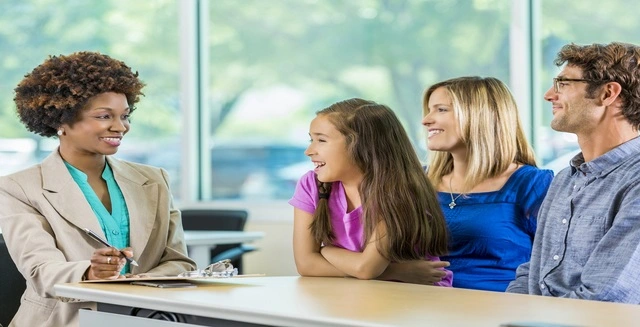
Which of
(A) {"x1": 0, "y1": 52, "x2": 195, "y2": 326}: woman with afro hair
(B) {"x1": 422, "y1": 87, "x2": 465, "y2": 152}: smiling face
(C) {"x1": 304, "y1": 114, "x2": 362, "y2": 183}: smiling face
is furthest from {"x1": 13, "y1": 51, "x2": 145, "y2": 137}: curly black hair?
(B) {"x1": 422, "y1": 87, "x2": 465, "y2": 152}: smiling face

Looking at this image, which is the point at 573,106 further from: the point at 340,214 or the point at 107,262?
the point at 107,262

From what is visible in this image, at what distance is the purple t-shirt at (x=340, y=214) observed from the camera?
9.75 feet

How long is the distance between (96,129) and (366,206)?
2.68 feet

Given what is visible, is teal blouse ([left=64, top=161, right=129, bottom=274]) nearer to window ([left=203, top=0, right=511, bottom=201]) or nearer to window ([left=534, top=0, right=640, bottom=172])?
window ([left=534, top=0, right=640, bottom=172])

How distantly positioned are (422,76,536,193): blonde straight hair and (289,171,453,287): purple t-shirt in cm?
51

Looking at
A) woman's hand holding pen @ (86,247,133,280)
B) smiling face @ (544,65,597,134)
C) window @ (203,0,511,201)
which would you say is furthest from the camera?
window @ (203,0,511,201)

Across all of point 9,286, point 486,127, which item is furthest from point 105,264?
point 486,127

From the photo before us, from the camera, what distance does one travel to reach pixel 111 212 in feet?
9.66

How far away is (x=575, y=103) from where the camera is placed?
9.00ft

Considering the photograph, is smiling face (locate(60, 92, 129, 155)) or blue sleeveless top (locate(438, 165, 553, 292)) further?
blue sleeveless top (locate(438, 165, 553, 292))

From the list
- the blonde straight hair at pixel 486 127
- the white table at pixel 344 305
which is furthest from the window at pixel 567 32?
the white table at pixel 344 305

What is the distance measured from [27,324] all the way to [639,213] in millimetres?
1662

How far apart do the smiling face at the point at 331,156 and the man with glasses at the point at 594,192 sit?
581 millimetres

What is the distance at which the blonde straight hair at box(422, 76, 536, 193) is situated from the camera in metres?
3.38
